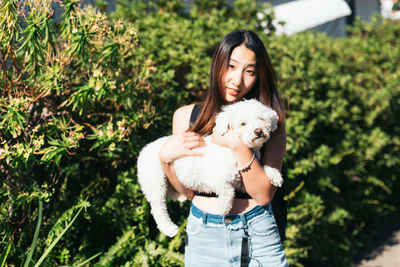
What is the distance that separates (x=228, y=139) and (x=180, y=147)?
1.11 ft

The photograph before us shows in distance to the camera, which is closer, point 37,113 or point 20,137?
point 20,137

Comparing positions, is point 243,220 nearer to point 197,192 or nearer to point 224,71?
point 197,192

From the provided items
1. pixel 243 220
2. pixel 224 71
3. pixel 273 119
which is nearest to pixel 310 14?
pixel 224 71

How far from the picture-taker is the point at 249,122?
238cm

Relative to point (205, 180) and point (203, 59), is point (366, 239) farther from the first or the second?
point (205, 180)

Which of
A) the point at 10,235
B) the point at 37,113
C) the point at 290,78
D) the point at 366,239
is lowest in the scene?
the point at 366,239

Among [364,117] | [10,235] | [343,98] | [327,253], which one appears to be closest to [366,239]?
[327,253]

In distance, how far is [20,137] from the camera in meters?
3.17

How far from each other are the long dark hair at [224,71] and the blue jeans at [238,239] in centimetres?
66

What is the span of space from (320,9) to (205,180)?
9.33m

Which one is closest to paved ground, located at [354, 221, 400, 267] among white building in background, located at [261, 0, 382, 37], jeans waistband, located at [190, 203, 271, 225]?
→ jeans waistband, located at [190, 203, 271, 225]

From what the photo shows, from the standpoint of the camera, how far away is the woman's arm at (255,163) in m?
2.38

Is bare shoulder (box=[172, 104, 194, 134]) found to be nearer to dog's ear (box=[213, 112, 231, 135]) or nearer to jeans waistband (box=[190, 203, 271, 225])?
dog's ear (box=[213, 112, 231, 135])

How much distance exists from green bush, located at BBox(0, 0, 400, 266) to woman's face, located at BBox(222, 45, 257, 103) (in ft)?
3.65
